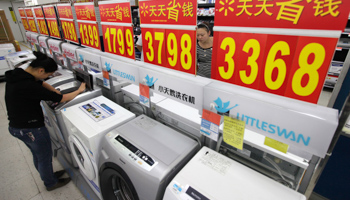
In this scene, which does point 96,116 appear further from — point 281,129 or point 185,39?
point 281,129

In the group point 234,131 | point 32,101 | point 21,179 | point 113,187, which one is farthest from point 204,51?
point 21,179

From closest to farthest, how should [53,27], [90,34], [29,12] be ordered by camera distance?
[90,34] < [53,27] < [29,12]

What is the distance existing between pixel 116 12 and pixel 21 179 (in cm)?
263

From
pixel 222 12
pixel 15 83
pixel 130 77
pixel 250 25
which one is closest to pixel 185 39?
pixel 222 12

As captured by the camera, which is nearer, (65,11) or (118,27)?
(118,27)

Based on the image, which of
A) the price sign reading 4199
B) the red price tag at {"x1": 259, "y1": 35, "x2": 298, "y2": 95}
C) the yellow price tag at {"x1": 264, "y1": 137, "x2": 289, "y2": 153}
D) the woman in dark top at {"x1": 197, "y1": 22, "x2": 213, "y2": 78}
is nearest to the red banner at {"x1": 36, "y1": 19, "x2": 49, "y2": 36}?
the woman in dark top at {"x1": 197, "y1": 22, "x2": 213, "y2": 78}

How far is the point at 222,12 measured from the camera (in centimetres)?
88

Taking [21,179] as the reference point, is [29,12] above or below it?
above

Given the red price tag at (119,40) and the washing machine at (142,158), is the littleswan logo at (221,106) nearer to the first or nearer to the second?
the washing machine at (142,158)

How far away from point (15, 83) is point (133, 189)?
154 centimetres

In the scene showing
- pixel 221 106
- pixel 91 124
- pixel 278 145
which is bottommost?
pixel 91 124

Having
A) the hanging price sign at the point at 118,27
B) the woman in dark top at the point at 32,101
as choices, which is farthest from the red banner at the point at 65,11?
the hanging price sign at the point at 118,27

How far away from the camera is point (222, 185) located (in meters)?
1.04

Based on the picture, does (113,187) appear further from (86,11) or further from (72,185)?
(86,11)
